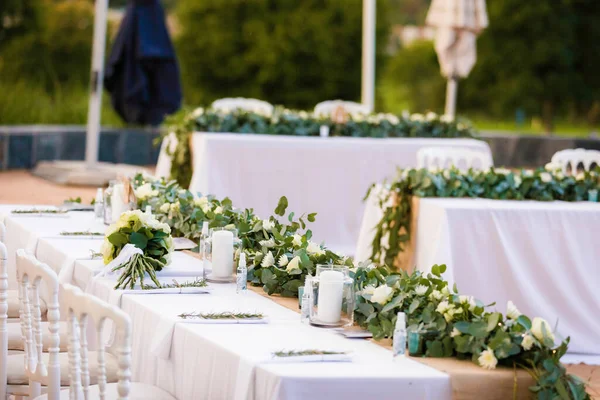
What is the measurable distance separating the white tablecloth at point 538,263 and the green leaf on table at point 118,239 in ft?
7.32

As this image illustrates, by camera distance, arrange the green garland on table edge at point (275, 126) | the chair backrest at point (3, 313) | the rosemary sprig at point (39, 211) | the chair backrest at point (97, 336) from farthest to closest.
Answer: the green garland on table edge at point (275, 126) → the rosemary sprig at point (39, 211) → the chair backrest at point (3, 313) → the chair backrest at point (97, 336)

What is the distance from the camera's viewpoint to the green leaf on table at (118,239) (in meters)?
3.85

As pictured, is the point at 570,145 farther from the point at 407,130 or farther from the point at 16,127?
the point at 16,127

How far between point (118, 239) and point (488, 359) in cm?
156

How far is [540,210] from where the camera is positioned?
5.75 meters

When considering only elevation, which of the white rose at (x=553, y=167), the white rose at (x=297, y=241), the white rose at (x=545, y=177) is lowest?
the white rose at (x=297, y=241)

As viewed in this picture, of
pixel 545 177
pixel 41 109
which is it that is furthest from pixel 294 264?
pixel 41 109

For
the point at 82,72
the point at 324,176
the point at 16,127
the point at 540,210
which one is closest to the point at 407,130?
the point at 324,176

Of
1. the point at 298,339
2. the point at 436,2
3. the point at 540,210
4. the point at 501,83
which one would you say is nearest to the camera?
the point at 298,339

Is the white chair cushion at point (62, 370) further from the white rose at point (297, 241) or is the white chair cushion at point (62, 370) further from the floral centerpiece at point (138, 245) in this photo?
the white rose at point (297, 241)

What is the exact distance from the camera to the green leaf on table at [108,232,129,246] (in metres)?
3.85

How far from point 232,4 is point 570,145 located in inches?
408

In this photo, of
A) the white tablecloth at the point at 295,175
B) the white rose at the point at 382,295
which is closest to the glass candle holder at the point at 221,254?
the white rose at the point at 382,295

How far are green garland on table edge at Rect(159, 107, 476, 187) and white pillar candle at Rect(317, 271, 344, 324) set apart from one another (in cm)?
538
